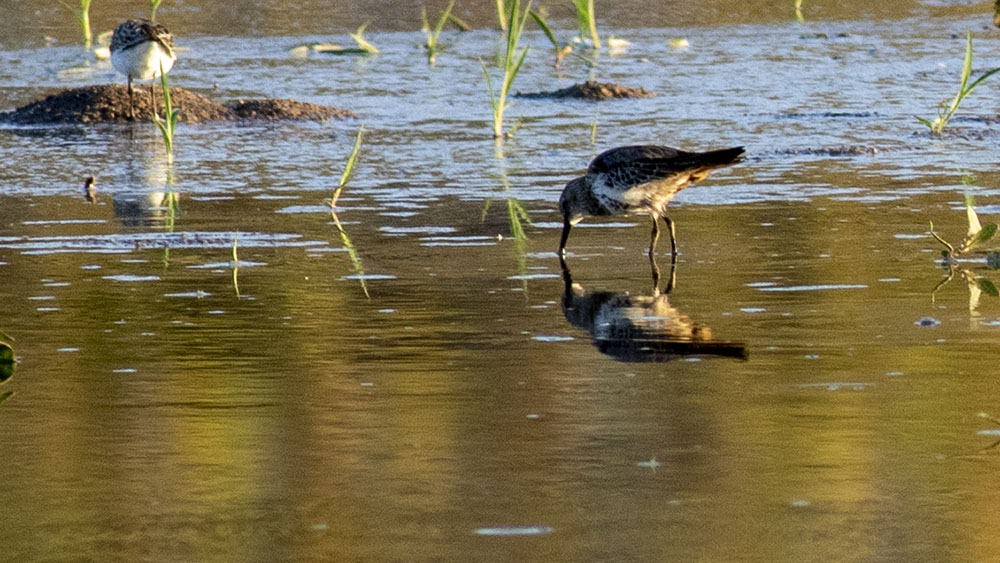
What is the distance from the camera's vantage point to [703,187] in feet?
34.4

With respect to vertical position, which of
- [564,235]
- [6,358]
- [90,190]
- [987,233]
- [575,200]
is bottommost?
[90,190]

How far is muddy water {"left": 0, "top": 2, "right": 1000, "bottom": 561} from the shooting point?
417cm

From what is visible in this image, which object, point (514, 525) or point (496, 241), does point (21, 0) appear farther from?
point (514, 525)

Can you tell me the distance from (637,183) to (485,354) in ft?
8.41

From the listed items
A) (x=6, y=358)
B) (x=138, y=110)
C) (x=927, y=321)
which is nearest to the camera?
(x=6, y=358)

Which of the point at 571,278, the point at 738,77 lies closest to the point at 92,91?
the point at 738,77

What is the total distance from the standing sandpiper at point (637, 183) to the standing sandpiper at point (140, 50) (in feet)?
20.0

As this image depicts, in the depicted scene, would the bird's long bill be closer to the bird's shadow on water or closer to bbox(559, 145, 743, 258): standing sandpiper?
bbox(559, 145, 743, 258): standing sandpiper

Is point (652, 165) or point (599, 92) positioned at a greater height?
point (652, 165)

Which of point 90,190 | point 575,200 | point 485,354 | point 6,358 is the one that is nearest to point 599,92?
point 90,190

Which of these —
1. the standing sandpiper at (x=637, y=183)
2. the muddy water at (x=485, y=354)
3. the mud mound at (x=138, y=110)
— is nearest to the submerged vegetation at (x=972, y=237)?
the muddy water at (x=485, y=354)

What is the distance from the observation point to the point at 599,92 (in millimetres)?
15031

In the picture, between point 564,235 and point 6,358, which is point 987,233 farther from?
point 6,358

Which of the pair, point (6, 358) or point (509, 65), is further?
point (509, 65)
